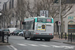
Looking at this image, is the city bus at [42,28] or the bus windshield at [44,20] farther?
the bus windshield at [44,20]

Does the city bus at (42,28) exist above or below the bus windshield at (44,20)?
below

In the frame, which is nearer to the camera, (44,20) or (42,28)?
(42,28)

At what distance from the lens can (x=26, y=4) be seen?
6875 centimetres

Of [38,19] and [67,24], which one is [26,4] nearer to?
[67,24]

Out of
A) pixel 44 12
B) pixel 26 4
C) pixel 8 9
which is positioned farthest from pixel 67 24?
pixel 8 9

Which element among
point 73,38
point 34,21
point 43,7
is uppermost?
point 43,7

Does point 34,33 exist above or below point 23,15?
below

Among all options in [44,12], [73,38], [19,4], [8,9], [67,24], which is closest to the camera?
[73,38]

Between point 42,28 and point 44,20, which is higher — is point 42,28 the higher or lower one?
the lower one

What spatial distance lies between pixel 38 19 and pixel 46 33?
6.78ft

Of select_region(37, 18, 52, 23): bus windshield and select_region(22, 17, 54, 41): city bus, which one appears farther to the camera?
select_region(37, 18, 52, 23): bus windshield

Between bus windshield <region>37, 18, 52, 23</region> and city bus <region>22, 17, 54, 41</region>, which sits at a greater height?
bus windshield <region>37, 18, 52, 23</region>

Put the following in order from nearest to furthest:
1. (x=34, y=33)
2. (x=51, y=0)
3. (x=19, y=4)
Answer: (x=34, y=33) → (x=51, y=0) → (x=19, y=4)

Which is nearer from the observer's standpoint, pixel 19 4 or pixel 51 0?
pixel 51 0
